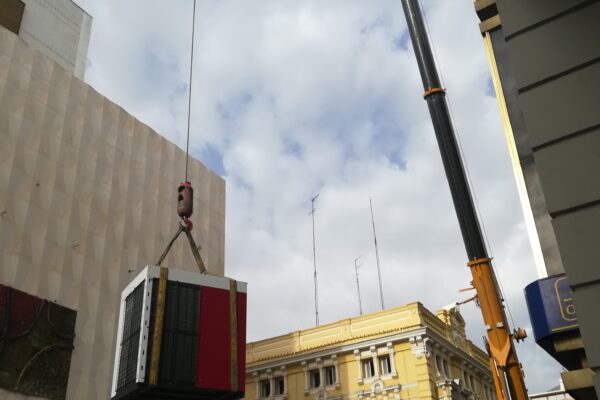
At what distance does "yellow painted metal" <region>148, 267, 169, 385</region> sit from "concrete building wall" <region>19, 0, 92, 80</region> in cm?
2771

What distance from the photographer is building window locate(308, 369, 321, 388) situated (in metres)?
34.2

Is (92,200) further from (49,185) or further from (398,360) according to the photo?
(398,360)

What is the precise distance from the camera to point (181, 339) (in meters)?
9.09

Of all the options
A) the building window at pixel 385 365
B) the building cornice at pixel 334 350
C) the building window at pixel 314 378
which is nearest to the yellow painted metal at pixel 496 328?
the building cornice at pixel 334 350

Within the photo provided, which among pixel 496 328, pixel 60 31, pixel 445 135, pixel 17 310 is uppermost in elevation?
pixel 60 31

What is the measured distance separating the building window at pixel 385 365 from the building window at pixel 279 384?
22.2 ft

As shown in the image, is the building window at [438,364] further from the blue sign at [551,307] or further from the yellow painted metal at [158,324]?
the yellow painted metal at [158,324]

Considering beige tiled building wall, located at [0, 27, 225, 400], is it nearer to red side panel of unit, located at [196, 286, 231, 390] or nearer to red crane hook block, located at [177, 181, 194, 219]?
red crane hook block, located at [177, 181, 194, 219]

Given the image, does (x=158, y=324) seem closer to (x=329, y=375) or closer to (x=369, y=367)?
(x=369, y=367)

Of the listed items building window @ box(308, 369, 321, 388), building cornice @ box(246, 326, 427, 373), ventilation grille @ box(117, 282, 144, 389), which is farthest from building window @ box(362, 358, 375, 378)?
ventilation grille @ box(117, 282, 144, 389)

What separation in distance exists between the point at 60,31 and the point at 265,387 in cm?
2527

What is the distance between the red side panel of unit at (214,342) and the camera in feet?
29.8

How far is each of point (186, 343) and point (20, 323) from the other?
1571 cm

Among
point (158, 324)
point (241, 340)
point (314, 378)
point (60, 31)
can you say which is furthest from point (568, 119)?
point (60, 31)
